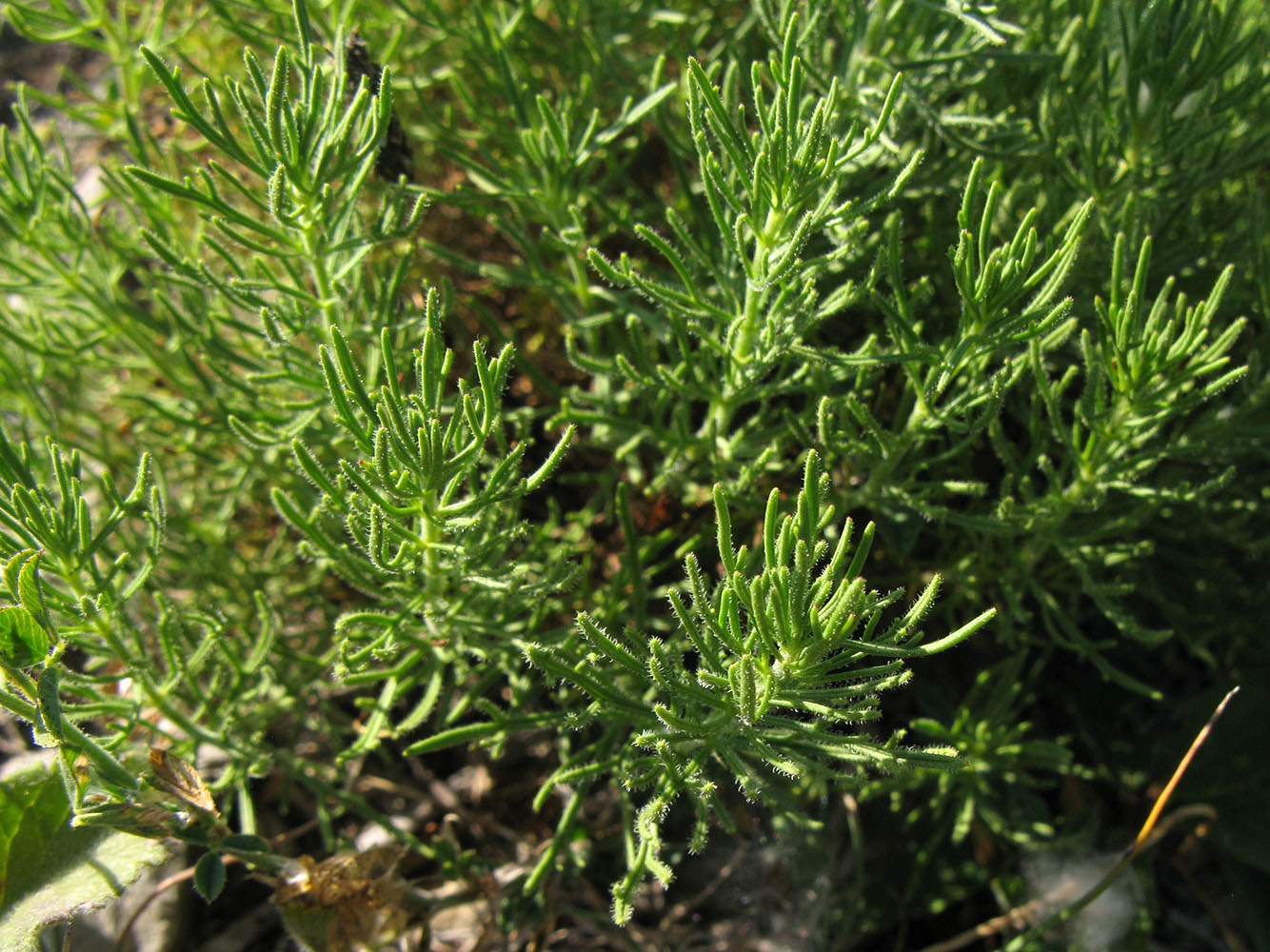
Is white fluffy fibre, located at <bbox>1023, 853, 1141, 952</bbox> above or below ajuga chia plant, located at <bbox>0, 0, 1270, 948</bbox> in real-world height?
below

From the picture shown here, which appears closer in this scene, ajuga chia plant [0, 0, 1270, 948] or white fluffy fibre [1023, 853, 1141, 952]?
ajuga chia plant [0, 0, 1270, 948]

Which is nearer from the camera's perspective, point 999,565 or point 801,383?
point 801,383

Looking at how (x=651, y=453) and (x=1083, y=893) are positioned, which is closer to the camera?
(x=1083, y=893)

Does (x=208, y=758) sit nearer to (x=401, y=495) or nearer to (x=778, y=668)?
(x=401, y=495)

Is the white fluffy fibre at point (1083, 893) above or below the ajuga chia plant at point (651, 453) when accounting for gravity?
below

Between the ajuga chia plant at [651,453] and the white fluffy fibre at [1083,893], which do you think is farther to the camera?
the white fluffy fibre at [1083,893]

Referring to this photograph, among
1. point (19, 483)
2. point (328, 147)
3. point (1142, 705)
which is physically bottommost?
point (1142, 705)

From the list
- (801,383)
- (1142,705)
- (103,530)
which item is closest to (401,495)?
(103,530)

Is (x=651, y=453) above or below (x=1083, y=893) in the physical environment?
above
